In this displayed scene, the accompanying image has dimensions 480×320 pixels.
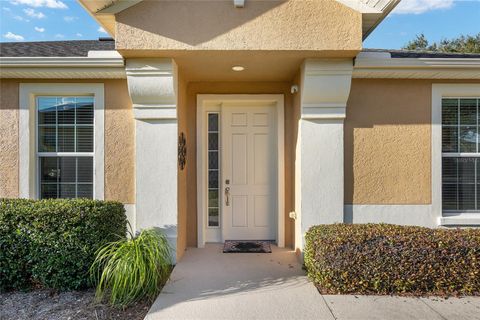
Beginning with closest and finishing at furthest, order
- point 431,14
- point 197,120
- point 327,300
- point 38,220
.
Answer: point 327,300 < point 38,220 < point 197,120 < point 431,14

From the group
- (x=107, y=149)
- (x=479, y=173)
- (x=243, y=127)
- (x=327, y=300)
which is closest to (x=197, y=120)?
(x=243, y=127)

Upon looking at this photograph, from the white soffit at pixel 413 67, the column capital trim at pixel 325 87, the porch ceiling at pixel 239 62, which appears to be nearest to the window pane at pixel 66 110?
the porch ceiling at pixel 239 62

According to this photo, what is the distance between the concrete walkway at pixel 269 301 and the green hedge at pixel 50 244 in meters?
1.10

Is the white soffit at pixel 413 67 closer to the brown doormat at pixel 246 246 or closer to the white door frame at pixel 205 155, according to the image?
the white door frame at pixel 205 155

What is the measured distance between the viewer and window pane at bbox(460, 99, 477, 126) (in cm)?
478

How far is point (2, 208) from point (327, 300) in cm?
411

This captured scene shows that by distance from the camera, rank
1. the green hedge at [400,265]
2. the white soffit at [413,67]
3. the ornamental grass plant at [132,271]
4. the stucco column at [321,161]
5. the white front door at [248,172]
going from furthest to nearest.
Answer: the white front door at [248,172] < the stucco column at [321,161] < the white soffit at [413,67] < the green hedge at [400,265] < the ornamental grass plant at [132,271]

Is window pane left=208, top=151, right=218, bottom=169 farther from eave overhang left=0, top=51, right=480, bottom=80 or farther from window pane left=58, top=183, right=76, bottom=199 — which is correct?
window pane left=58, top=183, right=76, bottom=199

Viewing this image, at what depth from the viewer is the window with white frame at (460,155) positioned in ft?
15.6

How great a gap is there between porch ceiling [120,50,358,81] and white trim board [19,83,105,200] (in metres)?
1.11

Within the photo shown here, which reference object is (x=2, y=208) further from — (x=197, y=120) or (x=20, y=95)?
(x=197, y=120)

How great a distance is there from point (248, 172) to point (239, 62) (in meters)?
2.07

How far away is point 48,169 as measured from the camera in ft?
16.0

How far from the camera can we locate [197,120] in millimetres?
5391
